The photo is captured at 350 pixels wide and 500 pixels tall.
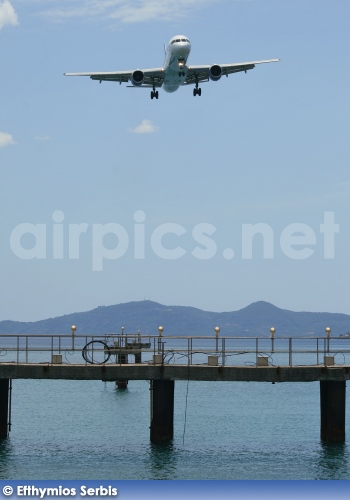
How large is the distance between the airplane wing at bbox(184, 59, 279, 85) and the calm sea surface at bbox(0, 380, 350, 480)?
29.1m

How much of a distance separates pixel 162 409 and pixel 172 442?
11.8 ft

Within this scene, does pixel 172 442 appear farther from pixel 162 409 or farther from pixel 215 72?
pixel 215 72

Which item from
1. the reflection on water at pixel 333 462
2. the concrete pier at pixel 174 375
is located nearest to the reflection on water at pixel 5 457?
the concrete pier at pixel 174 375

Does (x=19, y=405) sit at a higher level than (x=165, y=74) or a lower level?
lower

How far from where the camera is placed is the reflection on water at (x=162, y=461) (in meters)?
43.0

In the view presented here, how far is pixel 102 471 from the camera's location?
4362 cm

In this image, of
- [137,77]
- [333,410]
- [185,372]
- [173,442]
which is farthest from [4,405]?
[137,77]

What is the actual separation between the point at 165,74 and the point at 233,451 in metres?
37.0

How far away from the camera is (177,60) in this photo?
241 feet

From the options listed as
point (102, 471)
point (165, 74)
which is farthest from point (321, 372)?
point (165, 74)

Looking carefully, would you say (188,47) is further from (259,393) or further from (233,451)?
(259,393)

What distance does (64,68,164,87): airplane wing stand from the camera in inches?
3063

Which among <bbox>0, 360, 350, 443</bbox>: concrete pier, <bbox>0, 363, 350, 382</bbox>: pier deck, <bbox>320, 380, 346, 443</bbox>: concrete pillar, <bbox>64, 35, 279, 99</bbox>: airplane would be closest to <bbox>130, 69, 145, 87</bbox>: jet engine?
<bbox>64, 35, 279, 99</bbox>: airplane

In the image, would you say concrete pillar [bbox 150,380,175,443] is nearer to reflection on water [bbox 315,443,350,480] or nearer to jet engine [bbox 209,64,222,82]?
reflection on water [bbox 315,443,350,480]
